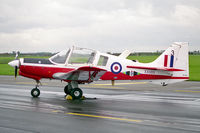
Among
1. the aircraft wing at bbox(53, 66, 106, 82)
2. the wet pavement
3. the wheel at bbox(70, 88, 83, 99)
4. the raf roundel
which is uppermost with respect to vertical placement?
the raf roundel

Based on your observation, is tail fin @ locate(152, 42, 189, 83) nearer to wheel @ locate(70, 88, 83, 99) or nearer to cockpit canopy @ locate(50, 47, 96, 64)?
cockpit canopy @ locate(50, 47, 96, 64)

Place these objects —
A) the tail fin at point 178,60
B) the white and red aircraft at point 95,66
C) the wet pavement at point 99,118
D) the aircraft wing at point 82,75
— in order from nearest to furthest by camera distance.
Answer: the wet pavement at point 99,118, the aircraft wing at point 82,75, the white and red aircraft at point 95,66, the tail fin at point 178,60

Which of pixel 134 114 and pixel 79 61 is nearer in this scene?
pixel 134 114

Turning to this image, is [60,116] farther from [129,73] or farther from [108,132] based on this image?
[129,73]

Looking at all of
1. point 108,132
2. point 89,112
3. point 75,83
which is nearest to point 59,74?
point 75,83

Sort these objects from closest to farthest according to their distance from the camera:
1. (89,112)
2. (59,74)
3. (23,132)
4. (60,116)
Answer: (23,132) → (60,116) → (89,112) → (59,74)

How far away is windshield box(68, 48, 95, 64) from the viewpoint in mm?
14641

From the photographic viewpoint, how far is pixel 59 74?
14477 millimetres

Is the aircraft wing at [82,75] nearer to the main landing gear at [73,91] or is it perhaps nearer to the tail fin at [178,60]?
the main landing gear at [73,91]

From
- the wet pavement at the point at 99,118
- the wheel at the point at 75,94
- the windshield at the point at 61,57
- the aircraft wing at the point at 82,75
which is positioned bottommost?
the wet pavement at the point at 99,118

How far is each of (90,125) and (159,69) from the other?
7634 millimetres

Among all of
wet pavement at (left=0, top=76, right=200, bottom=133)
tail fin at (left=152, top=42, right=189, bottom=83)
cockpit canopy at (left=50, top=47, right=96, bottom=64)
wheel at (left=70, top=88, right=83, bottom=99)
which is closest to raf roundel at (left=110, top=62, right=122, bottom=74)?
cockpit canopy at (left=50, top=47, right=96, bottom=64)

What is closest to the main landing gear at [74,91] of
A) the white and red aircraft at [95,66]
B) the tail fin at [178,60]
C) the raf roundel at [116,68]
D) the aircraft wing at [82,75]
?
the white and red aircraft at [95,66]

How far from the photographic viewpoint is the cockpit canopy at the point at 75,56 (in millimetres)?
14637
